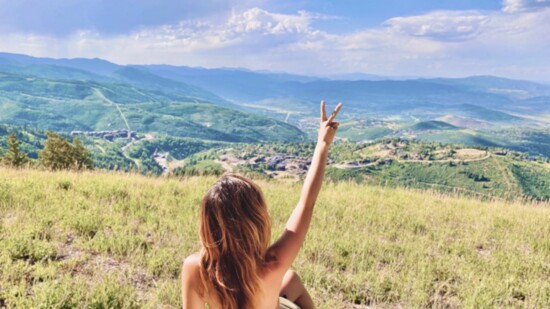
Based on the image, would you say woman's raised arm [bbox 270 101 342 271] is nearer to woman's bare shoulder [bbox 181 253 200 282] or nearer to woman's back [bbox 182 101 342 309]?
woman's back [bbox 182 101 342 309]

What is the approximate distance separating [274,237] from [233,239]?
158 inches

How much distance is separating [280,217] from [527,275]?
4.20m

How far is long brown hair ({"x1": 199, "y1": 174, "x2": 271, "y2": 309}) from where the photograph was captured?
2174 mm

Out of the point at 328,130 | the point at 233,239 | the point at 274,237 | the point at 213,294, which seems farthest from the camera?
the point at 274,237

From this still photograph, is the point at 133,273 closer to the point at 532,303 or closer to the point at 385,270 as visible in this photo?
the point at 385,270

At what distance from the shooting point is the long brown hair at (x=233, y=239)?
217 centimetres

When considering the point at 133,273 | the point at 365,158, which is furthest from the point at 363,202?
the point at 365,158

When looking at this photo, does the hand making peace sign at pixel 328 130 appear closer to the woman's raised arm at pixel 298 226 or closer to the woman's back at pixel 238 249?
the woman's raised arm at pixel 298 226

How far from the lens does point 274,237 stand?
610cm

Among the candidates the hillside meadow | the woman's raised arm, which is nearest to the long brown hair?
the woman's raised arm

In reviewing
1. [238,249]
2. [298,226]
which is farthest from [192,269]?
[298,226]

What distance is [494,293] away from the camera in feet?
14.6

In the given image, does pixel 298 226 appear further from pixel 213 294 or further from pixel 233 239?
pixel 213 294

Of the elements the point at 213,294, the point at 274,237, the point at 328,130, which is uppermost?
the point at 328,130
